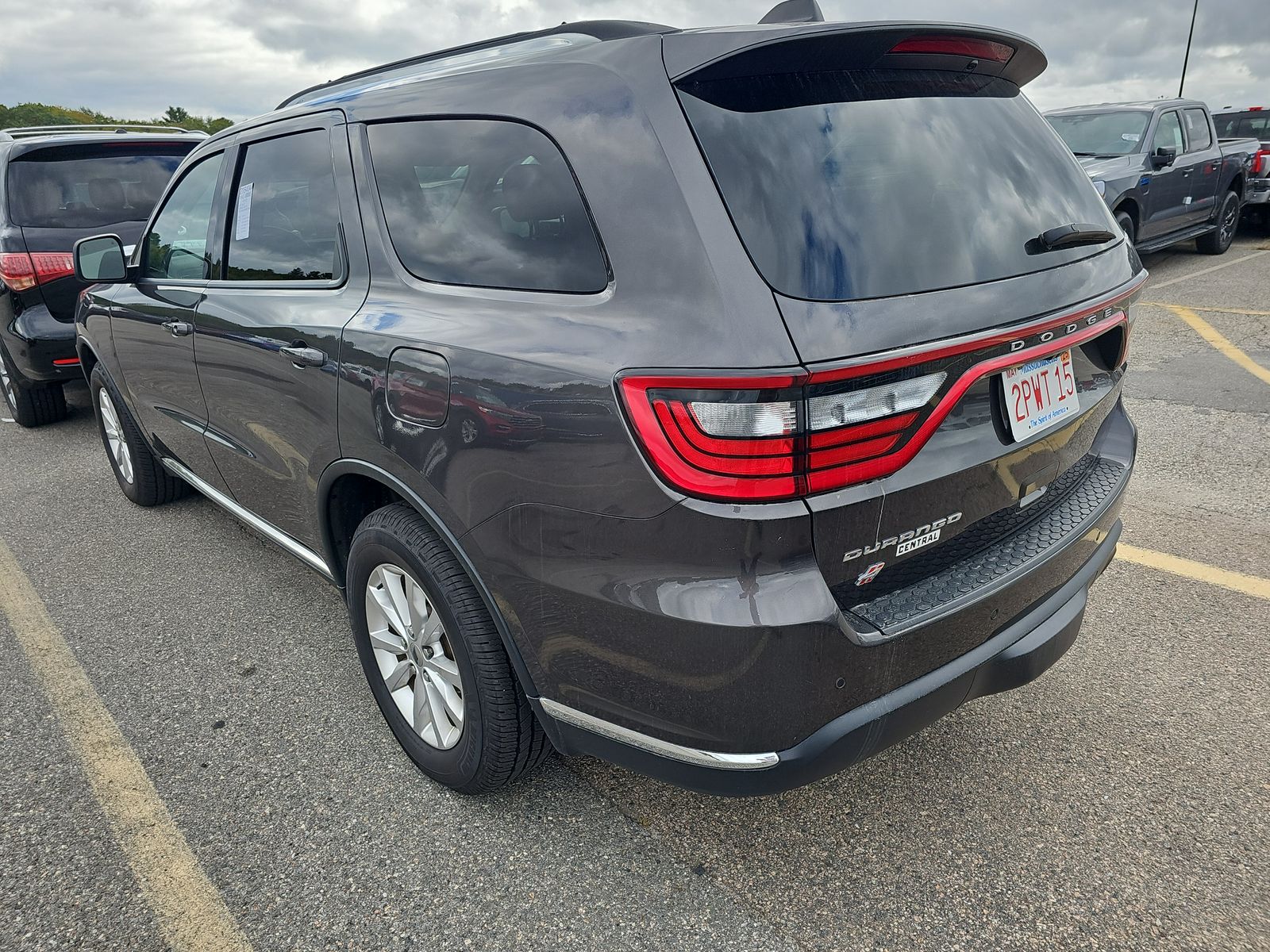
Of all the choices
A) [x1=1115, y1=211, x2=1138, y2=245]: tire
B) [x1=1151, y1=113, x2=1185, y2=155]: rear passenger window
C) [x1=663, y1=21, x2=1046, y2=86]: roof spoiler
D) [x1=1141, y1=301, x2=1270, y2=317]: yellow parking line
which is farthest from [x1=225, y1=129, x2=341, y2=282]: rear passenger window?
[x1=1151, y1=113, x2=1185, y2=155]: rear passenger window

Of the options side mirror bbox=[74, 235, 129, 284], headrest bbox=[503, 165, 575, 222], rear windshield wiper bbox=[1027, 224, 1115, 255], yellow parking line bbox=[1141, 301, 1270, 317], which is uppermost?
headrest bbox=[503, 165, 575, 222]

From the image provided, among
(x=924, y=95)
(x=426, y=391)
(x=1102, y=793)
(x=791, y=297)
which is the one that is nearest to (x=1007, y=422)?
(x=791, y=297)

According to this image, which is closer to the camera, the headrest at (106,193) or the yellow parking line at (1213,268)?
the headrest at (106,193)

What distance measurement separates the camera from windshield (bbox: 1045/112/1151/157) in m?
9.32

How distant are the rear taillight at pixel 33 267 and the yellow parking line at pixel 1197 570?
5899 mm

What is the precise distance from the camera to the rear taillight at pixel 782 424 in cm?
152

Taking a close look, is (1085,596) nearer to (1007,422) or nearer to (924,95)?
(1007,422)

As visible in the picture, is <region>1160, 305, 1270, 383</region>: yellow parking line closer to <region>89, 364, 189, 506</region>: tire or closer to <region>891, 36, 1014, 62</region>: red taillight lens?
<region>891, 36, 1014, 62</region>: red taillight lens

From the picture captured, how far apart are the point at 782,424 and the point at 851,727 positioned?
0.62 metres

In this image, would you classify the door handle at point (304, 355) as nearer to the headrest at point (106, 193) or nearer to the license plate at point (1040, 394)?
the license plate at point (1040, 394)

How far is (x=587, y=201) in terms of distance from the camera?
69.7 inches

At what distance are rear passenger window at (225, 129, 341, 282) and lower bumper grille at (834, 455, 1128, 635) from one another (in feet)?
5.48

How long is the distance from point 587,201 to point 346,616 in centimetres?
216

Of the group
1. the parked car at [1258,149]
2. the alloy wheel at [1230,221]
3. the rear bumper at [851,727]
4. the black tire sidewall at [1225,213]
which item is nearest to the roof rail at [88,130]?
the rear bumper at [851,727]
